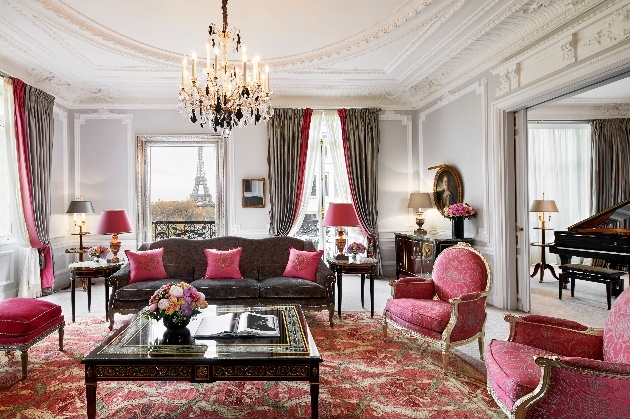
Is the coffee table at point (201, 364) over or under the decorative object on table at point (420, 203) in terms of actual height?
under

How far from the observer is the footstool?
9.18 feet

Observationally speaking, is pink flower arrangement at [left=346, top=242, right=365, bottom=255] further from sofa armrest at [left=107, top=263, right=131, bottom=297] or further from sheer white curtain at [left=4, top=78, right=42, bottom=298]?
sheer white curtain at [left=4, top=78, right=42, bottom=298]

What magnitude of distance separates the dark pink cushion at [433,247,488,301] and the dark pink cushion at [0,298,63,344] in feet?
10.1

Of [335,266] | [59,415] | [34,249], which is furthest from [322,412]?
[34,249]

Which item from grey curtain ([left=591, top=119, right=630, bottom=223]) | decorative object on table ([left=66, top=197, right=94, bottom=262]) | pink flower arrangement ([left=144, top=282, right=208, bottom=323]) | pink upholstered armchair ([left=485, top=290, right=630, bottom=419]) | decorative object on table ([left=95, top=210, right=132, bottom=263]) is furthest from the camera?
grey curtain ([left=591, top=119, right=630, bottom=223])

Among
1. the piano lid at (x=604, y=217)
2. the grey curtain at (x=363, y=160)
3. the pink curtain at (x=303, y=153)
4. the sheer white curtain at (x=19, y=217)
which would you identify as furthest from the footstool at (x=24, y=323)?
the piano lid at (x=604, y=217)

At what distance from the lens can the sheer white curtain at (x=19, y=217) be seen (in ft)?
16.1

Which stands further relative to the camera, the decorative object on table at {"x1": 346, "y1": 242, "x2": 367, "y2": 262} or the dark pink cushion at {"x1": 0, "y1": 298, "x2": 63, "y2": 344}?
the decorative object on table at {"x1": 346, "y1": 242, "x2": 367, "y2": 262}

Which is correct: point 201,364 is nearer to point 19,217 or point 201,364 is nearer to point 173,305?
point 173,305

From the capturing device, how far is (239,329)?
2574mm

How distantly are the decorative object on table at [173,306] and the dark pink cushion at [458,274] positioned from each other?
2.06m

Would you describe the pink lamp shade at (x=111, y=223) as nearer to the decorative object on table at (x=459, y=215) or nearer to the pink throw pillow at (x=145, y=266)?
the pink throw pillow at (x=145, y=266)

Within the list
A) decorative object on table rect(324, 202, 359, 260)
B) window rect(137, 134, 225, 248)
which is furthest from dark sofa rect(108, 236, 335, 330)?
window rect(137, 134, 225, 248)

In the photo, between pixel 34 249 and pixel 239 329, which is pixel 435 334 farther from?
pixel 34 249
